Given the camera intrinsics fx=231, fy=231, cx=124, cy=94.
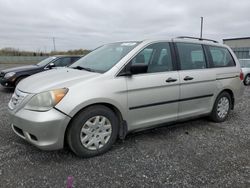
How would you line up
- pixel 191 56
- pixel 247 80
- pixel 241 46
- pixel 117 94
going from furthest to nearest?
pixel 241 46 < pixel 247 80 < pixel 191 56 < pixel 117 94

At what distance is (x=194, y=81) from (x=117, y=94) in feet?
5.13

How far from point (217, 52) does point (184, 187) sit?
3043 mm

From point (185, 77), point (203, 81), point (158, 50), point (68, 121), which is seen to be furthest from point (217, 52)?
point (68, 121)

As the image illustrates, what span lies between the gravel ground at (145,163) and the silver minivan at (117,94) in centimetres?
Answer: 28

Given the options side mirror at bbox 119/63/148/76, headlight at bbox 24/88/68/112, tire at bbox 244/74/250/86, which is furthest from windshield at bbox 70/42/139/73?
tire at bbox 244/74/250/86

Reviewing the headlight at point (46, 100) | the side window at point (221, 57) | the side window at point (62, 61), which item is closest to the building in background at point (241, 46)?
the side window at point (62, 61)

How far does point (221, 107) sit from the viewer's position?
4730 millimetres

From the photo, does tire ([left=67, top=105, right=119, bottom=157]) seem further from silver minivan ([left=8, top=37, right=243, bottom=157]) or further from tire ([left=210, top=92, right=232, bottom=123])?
tire ([left=210, top=92, right=232, bottom=123])

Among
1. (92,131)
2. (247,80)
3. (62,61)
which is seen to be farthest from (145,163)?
(247,80)

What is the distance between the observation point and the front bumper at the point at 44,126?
8.92ft

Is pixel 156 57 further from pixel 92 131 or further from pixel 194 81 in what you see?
pixel 92 131

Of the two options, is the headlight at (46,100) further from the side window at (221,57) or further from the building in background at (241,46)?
the building in background at (241,46)

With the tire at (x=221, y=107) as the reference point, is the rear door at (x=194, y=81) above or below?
above

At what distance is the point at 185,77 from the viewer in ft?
12.6
